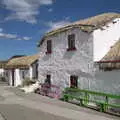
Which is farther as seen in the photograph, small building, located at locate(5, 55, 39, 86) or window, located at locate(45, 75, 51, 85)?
small building, located at locate(5, 55, 39, 86)

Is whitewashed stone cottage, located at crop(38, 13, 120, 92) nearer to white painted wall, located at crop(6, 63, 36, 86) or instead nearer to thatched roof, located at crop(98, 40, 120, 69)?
thatched roof, located at crop(98, 40, 120, 69)

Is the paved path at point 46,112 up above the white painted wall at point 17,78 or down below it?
below

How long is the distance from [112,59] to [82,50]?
3.23 meters

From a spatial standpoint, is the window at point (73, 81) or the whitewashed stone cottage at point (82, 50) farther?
the window at point (73, 81)

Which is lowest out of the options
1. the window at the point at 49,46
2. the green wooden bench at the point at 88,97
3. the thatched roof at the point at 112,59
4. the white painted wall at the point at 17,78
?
the green wooden bench at the point at 88,97

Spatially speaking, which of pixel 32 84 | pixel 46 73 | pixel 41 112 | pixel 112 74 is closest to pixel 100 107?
pixel 112 74

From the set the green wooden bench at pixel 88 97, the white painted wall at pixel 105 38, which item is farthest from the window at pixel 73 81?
the white painted wall at pixel 105 38

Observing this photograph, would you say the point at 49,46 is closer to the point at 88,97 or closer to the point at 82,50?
the point at 82,50

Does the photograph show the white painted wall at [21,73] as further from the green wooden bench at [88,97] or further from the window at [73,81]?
the green wooden bench at [88,97]

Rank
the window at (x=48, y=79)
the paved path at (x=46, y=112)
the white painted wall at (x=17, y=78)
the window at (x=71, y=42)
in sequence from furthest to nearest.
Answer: the white painted wall at (x=17, y=78)
the window at (x=48, y=79)
the window at (x=71, y=42)
the paved path at (x=46, y=112)

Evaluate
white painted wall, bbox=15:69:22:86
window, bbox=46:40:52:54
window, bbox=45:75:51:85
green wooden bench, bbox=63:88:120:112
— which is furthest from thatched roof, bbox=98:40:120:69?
white painted wall, bbox=15:69:22:86

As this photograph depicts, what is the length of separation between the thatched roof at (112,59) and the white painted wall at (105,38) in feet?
1.24

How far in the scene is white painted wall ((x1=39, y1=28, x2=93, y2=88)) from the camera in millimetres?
18906

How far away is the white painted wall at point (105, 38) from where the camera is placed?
60.2 ft
